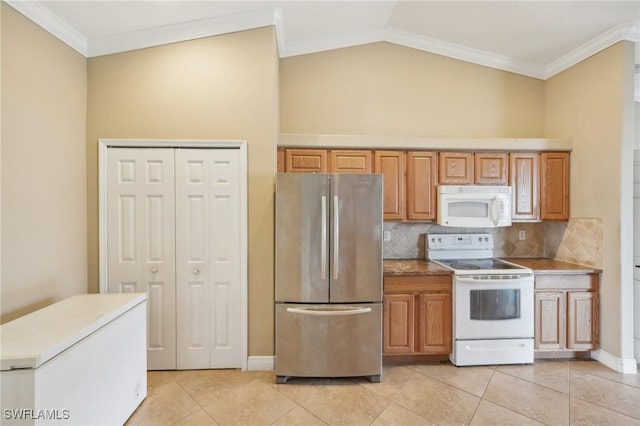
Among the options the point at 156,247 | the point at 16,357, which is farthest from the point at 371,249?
the point at 16,357

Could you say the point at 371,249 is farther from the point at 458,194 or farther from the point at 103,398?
the point at 103,398

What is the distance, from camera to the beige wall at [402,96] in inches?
136

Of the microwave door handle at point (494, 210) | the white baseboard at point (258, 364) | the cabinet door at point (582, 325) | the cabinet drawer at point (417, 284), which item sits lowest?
the white baseboard at point (258, 364)

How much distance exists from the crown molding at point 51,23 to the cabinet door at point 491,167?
4.04m

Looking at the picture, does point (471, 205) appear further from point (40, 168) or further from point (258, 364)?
point (40, 168)

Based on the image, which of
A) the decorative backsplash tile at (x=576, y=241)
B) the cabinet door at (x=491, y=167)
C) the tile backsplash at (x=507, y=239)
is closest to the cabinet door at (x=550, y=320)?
the decorative backsplash tile at (x=576, y=241)

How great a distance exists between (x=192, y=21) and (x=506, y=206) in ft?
11.9

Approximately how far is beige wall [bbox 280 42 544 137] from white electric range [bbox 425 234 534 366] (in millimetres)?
1775

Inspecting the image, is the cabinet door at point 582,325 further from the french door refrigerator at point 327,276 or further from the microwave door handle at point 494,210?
the french door refrigerator at point 327,276

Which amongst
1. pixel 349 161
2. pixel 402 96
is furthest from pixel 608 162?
pixel 349 161

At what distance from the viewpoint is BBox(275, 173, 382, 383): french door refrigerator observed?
251 cm

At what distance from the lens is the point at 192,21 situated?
2.67 metres

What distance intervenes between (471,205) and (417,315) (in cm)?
135

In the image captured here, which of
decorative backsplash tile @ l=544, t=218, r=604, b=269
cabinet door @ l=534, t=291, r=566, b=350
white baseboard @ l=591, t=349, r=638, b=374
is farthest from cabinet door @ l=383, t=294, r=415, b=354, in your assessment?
decorative backsplash tile @ l=544, t=218, r=604, b=269
